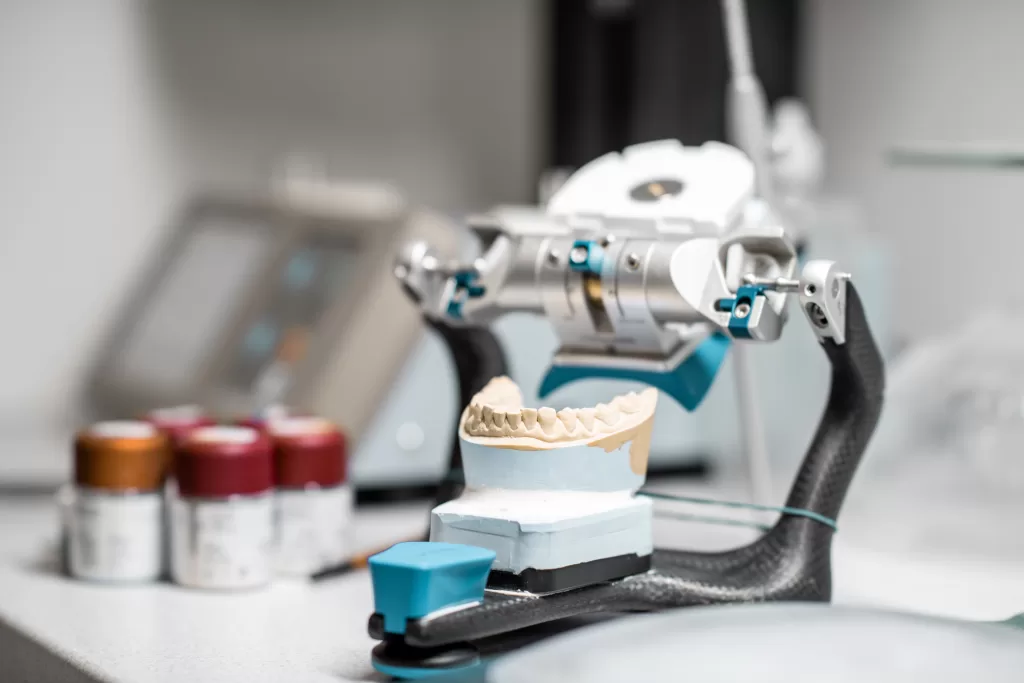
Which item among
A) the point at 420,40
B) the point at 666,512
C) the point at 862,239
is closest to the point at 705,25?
the point at 420,40

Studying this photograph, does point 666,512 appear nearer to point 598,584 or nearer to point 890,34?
point 598,584

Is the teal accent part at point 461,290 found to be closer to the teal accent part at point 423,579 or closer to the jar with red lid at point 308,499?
the jar with red lid at point 308,499

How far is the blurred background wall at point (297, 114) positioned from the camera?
1.65m

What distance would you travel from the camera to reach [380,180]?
2020mm

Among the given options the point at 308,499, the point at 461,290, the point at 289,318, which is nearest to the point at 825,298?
the point at 461,290

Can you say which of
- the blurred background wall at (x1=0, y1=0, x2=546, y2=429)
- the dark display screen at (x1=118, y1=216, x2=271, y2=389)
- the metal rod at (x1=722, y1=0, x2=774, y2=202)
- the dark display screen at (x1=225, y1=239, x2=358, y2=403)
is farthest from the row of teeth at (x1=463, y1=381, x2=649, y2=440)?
the blurred background wall at (x1=0, y1=0, x2=546, y2=429)

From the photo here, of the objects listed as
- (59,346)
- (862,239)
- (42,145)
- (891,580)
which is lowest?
(891,580)

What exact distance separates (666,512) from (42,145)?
4.03 ft

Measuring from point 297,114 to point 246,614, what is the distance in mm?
1199

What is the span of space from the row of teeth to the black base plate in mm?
76

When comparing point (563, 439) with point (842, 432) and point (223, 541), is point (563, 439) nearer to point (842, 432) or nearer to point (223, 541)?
point (842, 432)

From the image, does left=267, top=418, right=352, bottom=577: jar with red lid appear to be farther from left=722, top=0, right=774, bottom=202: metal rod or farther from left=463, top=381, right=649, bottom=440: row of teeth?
left=722, top=0, right=774, bottom=202: metal rod

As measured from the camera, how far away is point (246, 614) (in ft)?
2.90

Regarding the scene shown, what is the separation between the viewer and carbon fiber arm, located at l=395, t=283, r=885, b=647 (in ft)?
2.58
